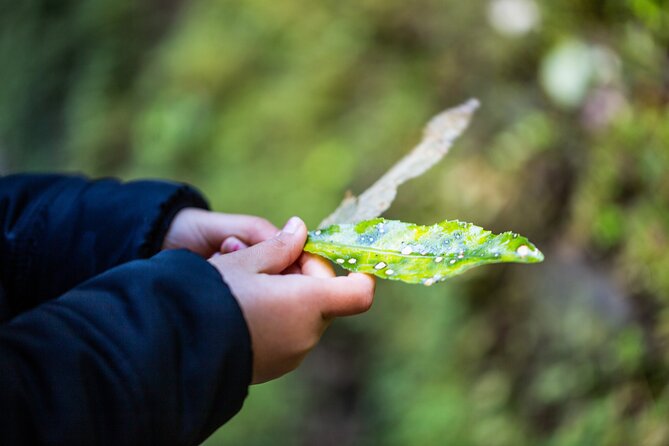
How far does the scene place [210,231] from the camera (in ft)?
3.74

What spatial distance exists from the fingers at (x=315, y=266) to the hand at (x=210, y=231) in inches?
7.0

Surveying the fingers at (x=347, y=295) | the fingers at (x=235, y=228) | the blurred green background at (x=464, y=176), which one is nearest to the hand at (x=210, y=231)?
the fingers at (x=235, y=228)

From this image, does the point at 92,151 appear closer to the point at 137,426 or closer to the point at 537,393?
the point at 537,393

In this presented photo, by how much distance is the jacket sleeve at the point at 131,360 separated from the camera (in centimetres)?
69

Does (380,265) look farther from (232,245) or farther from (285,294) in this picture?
(232,245)

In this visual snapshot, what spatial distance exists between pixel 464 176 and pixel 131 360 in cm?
165

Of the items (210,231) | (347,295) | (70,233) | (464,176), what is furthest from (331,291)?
(464,176)

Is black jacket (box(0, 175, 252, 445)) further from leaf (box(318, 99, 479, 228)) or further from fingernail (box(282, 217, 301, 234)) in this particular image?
leaf (box(318, 99, 479, 228))

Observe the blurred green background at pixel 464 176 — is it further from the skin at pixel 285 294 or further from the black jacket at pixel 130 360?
the black jacket at pixel 130 360

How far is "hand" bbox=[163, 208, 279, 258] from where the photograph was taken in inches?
43.8

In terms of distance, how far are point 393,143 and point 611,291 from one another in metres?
0.88

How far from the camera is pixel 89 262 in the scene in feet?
3.68

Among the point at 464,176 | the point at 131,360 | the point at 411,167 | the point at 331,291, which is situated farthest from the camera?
the point at 464,176

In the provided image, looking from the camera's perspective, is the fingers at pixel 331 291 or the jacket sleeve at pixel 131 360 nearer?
the jacket sleeve at pixel 131 360
